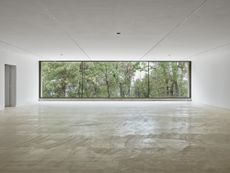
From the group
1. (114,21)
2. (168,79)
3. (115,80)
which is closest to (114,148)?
(114,21)

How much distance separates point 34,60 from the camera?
16.2m

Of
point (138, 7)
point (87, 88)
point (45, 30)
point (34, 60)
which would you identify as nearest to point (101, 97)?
point (87, 88)

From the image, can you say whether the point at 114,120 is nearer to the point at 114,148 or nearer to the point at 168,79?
the point at 114,148

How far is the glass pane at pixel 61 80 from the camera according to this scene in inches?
766

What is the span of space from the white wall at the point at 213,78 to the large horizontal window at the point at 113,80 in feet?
8.93

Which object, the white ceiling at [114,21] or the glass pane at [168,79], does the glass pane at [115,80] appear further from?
the white ceiling at [114,21]

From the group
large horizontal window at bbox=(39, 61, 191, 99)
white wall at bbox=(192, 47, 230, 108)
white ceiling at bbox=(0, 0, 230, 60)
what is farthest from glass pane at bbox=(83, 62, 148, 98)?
white ceiling at bbox=(0, 0, 230, 60)

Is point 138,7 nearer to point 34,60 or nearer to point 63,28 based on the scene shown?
point 63,28

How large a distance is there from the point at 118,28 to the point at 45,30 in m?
2.09

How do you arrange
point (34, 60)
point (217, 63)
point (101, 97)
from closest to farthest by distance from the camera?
→ point (217, 63) → point (34, 60) → point (101, 97)

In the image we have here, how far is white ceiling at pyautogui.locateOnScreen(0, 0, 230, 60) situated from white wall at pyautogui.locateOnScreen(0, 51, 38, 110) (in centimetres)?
225

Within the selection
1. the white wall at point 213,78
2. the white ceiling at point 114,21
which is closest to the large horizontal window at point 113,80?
the white wall at point 213,78

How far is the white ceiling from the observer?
17.6ft

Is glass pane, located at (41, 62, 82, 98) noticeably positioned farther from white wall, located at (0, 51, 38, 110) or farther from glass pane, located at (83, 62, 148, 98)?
white wall, located at (0, 51, 38, 110)
